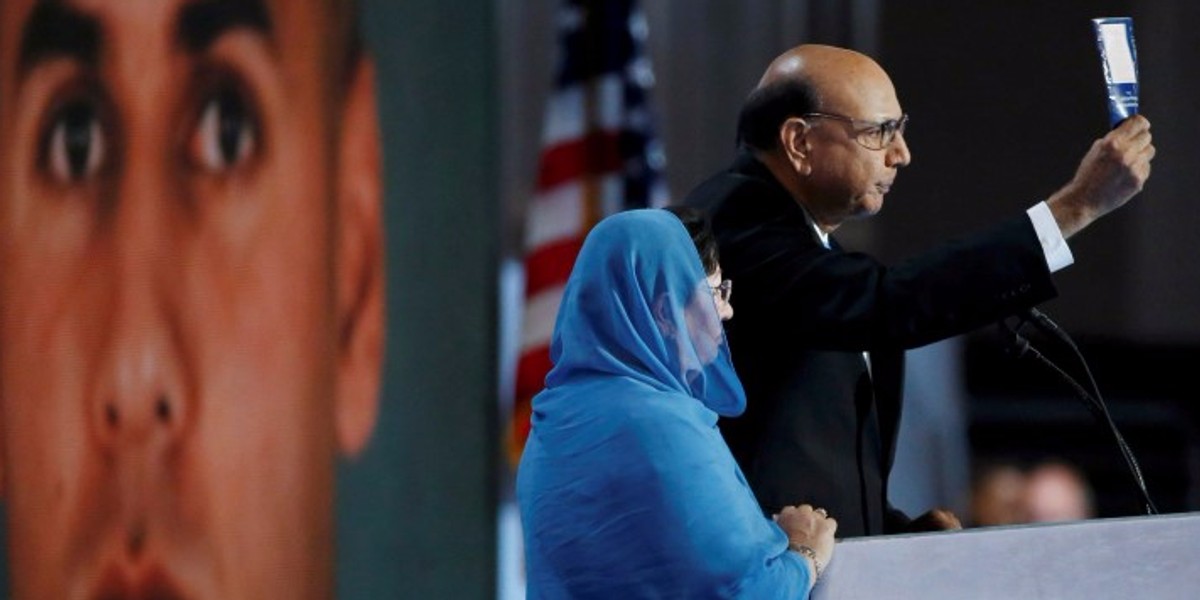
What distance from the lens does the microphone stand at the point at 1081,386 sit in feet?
8.11

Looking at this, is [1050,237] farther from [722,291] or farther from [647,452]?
[647,452]

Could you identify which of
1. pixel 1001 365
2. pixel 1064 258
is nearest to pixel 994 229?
pixel 1064 258

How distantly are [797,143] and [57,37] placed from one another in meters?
2.47

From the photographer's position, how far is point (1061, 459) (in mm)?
7121

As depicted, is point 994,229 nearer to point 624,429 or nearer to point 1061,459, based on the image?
point 624,429

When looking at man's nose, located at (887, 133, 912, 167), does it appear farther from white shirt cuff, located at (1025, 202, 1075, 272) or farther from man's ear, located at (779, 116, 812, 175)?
white shirt cuff, located at (1025, 202, 1075, 272)

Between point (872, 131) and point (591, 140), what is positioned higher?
point (872, 131)

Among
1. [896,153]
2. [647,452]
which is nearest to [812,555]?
[647,452]

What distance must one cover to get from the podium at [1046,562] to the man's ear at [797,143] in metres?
0.70

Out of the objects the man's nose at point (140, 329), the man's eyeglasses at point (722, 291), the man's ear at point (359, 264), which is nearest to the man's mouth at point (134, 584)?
the man's nose at point (140, 329)

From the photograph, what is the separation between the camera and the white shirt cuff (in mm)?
2564

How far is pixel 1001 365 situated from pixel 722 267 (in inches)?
192

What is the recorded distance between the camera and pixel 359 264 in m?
5.13

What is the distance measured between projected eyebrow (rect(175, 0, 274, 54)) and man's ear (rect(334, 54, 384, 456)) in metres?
0.35
